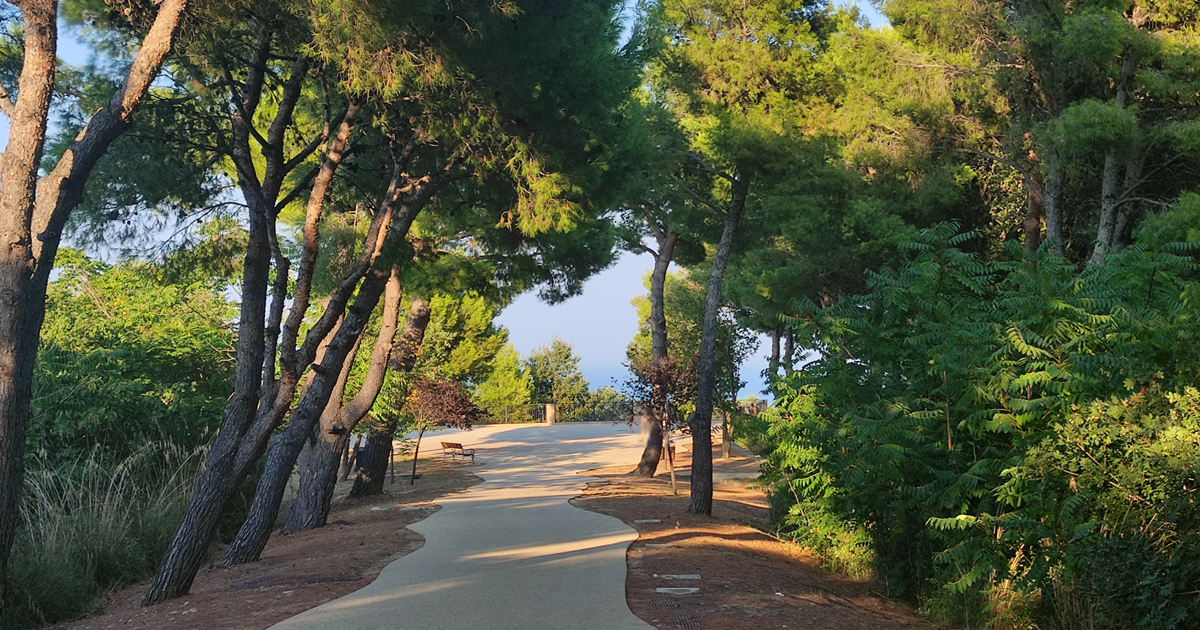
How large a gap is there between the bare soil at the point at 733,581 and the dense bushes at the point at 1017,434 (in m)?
0.67

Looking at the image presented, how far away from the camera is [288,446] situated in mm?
11594

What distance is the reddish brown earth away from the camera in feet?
25.7

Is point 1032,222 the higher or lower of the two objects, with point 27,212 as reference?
higher

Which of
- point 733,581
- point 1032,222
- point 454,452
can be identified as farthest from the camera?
point 454,452

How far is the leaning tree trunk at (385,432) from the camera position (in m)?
20.3

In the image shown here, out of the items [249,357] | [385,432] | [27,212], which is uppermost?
[27,212]

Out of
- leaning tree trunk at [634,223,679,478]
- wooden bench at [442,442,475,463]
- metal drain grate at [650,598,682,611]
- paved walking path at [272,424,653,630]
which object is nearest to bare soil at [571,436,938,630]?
metal drain grate at [650,598,682,611]

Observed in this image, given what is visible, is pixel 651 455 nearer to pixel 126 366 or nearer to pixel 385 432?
pixel 385 432

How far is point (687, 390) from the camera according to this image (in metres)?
20.2

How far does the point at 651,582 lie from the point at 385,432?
13.3 metres

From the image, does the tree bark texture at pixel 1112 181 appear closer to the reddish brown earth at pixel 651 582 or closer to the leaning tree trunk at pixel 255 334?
the reddish brown earth at pixel 651 582

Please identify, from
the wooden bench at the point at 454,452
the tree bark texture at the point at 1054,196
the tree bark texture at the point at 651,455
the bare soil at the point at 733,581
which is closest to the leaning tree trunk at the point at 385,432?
the bare soil at the point at 733,581

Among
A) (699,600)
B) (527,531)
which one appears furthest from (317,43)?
(527,531)

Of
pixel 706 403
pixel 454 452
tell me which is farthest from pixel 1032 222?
pixel 454 452
